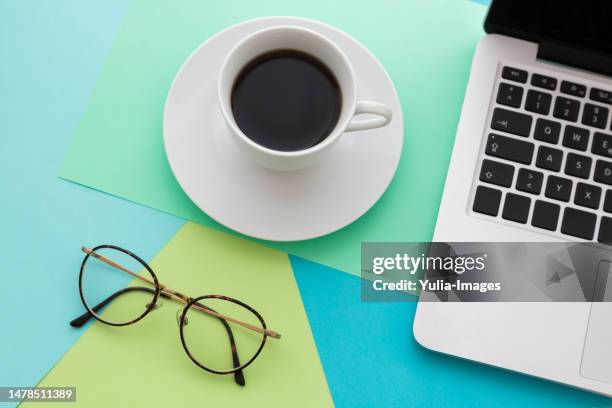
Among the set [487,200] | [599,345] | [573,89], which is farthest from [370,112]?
[599,345]

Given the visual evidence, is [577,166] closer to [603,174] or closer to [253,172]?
[603,174]

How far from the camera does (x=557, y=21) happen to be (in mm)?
733

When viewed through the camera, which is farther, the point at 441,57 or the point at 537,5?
the point at 441,57

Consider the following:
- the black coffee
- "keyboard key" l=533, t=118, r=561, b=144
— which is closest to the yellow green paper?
the black coffee

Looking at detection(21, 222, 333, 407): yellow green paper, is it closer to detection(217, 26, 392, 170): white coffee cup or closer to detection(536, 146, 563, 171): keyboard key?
detection(217, 26, 392, 170): white coffee cup

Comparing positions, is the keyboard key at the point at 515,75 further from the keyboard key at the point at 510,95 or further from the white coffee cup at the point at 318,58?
the white coffee cup at the point at 318,58

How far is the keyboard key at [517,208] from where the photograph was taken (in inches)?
28.8

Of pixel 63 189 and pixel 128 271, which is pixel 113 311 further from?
pixel 63 189

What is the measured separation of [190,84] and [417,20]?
348mm

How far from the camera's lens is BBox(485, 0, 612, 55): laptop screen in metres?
0.70

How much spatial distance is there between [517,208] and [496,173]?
0.05m

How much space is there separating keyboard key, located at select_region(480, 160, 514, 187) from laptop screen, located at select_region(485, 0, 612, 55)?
18cm

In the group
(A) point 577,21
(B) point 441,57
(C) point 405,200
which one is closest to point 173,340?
(C) point 405,200

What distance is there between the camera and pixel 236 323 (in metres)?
0.76
